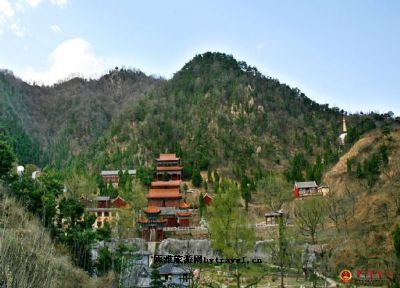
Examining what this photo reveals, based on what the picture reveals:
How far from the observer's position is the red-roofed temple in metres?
42.0

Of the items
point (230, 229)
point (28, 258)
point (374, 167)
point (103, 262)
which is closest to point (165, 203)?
point (374, 167)

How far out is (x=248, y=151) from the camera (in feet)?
232

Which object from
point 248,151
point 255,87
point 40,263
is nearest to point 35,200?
point 40,263

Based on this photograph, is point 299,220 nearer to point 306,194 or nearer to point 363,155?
point 306,194

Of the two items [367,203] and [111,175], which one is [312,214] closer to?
[367,203]

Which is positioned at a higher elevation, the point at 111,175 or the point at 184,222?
the point at 111,175

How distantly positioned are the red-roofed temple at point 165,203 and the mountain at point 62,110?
2548 cm

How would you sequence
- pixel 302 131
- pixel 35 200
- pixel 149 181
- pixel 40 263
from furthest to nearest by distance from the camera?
pixel 302 131 < pixel 149 181 < pixel 35 200 < pixel 40 263

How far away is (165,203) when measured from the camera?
50125 millimetres

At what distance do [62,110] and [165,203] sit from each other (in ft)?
261

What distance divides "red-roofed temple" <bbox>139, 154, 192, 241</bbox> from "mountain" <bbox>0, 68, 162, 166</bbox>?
25477mm

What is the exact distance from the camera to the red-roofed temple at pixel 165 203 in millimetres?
42000

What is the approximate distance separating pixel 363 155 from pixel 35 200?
33596mm

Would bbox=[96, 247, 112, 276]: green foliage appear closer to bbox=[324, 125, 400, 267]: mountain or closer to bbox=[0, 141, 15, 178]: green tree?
bbox=[0, 141, 15, 178]: green tree
